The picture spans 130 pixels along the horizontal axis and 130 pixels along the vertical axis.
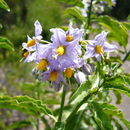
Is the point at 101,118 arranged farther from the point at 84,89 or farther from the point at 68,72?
the point at 68,72

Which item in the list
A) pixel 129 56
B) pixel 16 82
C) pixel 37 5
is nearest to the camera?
pixel 129 56

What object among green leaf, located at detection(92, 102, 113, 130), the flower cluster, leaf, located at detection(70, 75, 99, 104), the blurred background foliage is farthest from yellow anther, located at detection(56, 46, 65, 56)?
the blurred background foliage

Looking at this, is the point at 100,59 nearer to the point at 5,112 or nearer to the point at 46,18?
the point at 5,112

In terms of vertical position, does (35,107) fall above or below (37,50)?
below

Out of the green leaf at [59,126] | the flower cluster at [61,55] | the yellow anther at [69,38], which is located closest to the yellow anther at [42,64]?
the flower cluster at [61,55]

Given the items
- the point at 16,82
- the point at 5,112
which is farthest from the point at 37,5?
the point at 5,112

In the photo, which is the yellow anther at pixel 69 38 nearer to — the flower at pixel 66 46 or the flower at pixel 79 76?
the flower at pixel 66 46
